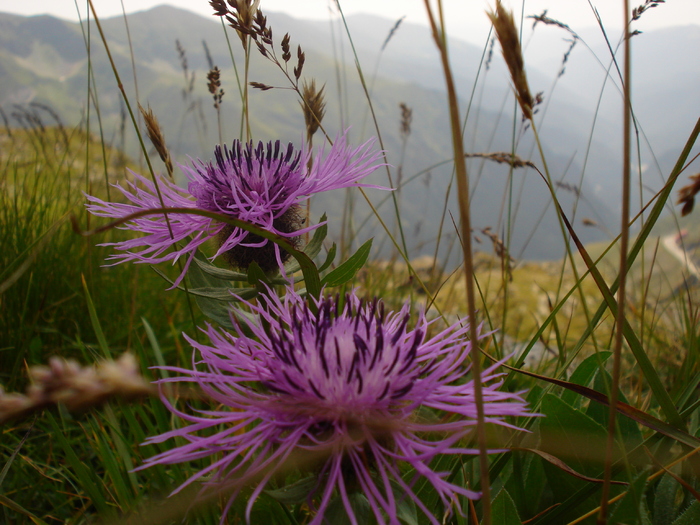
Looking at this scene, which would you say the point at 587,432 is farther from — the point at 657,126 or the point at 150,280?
the point at 657,126

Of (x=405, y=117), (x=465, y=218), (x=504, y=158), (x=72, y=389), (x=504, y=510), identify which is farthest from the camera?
(x=405, y=117)

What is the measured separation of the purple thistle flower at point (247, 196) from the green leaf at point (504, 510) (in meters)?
0.61

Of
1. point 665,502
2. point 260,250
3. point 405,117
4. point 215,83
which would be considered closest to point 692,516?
point 665,502

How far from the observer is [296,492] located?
605mm

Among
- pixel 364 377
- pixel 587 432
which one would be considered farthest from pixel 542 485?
pixel 364 377

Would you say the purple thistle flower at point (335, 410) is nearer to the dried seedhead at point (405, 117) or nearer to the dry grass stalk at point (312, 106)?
the dry grass stalk at point (312, 106)

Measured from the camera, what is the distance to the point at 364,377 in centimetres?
61

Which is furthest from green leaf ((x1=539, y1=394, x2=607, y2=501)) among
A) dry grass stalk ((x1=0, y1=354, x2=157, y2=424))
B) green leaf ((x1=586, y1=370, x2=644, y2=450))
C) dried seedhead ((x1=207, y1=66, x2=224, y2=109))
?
dried seedhead ((x1=207, y1=66, x2=224, y2=109))

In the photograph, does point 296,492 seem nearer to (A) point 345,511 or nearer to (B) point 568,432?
(A) point 345,511

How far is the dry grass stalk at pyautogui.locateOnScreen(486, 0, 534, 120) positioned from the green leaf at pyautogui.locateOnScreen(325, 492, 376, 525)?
0.61 meters

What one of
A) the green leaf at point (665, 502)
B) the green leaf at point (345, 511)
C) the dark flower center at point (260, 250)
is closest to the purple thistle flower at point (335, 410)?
the green leaf at point (345, 511)

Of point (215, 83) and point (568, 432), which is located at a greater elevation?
point (215, 83)

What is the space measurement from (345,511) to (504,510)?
0.32 metres

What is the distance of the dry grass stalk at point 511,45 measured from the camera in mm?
603
